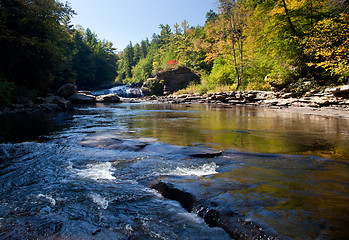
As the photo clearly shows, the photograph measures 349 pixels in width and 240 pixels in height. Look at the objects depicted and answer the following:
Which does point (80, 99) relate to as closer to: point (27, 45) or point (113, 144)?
point (27, 45)

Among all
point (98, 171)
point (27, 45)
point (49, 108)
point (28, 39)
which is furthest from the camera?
point (27, 45)

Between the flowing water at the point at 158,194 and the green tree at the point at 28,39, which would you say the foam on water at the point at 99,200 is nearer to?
the flowing water at the point at 158,194

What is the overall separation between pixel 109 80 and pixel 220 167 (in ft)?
173

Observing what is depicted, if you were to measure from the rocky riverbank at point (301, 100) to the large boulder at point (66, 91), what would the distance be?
15.2m

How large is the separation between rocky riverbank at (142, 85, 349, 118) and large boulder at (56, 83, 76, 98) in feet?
50.0

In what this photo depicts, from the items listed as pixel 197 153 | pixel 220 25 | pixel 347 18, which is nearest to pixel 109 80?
pixel 220 25

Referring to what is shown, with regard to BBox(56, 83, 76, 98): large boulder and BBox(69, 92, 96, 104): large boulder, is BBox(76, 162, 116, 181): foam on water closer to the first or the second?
BBox(69, 92, 96, 104): large boulder

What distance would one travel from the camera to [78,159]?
148 inches

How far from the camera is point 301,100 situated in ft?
40.0

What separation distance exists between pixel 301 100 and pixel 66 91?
2197 cm

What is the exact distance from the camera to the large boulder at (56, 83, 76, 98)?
21531mm

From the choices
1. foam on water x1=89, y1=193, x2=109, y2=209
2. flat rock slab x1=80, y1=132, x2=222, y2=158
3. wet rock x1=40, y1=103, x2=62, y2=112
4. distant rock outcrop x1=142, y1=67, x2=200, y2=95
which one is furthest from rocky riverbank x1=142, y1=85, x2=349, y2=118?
distant rock outcrop x1=142, y1=67, x2=200, y2=95

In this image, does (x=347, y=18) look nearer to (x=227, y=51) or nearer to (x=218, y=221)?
(x=227, y=51)

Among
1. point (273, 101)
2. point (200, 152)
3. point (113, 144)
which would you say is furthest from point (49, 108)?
point (273, 101)
